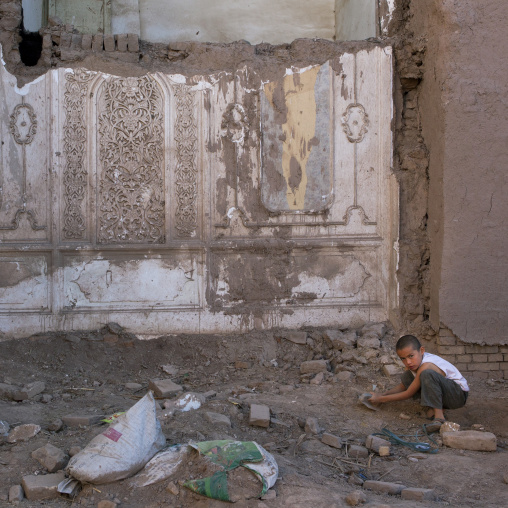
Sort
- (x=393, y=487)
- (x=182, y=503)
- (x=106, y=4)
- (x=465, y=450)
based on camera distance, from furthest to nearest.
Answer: (x=106, y=4) → (x=465, y=450) → (x=393, y=487) → (x=182, y=503)

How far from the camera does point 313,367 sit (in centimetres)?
541

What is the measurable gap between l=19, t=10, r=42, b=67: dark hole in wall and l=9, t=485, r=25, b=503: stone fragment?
14.8 ft

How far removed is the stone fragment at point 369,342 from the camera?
561 cm

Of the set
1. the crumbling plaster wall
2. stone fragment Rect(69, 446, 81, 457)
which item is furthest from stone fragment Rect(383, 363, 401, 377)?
stone fragment Rect(69, 446, 81, 457)

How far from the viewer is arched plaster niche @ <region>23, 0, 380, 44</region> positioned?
901 cm

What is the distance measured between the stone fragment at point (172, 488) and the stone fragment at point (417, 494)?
46.5 inches

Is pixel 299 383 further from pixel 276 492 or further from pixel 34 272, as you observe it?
pixel 34 272

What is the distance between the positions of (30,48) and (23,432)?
408 centimetres

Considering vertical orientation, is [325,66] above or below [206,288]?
above

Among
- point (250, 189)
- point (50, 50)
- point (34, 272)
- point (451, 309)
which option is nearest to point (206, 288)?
point (250, 189)

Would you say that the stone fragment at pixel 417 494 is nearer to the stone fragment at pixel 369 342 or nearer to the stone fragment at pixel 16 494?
the stone fragment at pixel 16 494

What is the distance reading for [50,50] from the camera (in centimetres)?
583

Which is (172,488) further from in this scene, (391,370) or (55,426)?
(391,370)

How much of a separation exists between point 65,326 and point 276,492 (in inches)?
135
